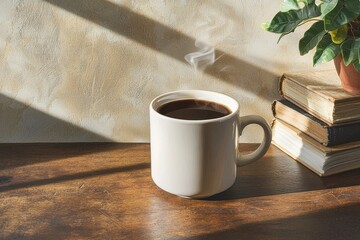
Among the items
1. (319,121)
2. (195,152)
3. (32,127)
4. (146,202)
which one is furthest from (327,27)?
(32,127)

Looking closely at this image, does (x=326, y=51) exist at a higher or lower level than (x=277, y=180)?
higher

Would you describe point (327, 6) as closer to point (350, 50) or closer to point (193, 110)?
point (350, 50)

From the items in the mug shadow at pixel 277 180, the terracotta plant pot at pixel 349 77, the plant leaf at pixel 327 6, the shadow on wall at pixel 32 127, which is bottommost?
the shadow on wall at pixel 32 127

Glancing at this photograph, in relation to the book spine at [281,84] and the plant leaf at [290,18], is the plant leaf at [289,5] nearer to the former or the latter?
the plant leaf at [290,18]

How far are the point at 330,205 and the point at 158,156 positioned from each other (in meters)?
0.27

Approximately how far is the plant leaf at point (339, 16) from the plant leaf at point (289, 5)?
0.07 metres

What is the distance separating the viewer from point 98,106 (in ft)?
3.26

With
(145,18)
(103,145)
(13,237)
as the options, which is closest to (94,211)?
(13,237)

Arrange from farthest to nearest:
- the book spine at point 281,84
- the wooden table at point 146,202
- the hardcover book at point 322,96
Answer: the book spine at point 281,84, the hardcover book at point 322,96, the wooden table at point 146,202

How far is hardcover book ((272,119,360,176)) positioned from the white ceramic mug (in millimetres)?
111

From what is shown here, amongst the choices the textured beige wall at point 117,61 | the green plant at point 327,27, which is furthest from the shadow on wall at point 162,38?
the green plant at point 327,27

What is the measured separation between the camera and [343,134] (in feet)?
2.86

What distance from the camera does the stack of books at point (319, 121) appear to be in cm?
86

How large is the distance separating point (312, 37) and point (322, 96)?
94 mm
